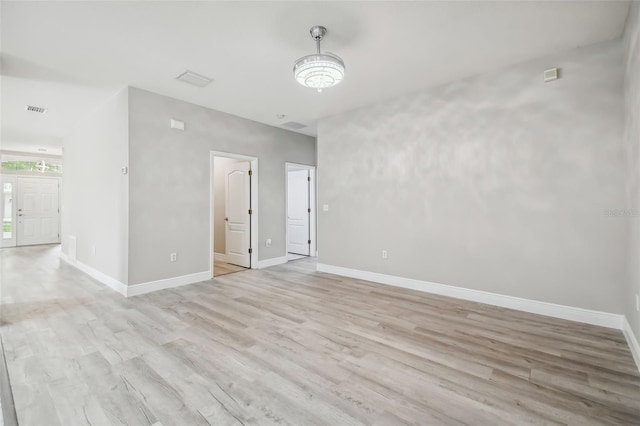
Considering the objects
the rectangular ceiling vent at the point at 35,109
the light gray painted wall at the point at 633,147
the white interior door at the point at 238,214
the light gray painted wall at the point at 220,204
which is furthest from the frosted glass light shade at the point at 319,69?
the rectangular ceiling vent at the point at 35,109

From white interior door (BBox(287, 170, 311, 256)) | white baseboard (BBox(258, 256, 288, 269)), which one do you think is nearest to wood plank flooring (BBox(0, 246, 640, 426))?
white baseboard (BBox(258, 256, 288, 269))

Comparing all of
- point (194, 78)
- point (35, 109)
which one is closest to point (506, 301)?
point (194, 78)

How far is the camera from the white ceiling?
7.65 ft

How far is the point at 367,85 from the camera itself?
381 cm

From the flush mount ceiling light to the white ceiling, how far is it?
0.34ft

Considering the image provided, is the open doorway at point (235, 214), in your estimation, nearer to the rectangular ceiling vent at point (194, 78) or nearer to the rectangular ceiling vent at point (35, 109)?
the rectangular ceiling vent at point (194, 78)

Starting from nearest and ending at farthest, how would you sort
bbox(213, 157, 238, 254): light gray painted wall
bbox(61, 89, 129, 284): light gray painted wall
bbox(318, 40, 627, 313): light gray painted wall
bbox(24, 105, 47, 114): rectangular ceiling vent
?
bbox(318, 40, 627, 313): light gray painted wall < bbox(61, 89, 129, 284): light gray painted wall < bbox(24, 105, 47, 114): rectangular ceiling vent < bbox(213, 157, 238, 254): light gray painted wall

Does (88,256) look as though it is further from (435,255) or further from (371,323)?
(435,255)

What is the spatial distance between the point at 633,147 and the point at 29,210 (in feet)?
42.5

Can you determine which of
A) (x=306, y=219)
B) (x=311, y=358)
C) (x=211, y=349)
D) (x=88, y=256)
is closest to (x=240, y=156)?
(x=306, y=219)

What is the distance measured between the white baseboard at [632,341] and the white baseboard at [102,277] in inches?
207

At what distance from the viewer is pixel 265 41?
276 centimetres

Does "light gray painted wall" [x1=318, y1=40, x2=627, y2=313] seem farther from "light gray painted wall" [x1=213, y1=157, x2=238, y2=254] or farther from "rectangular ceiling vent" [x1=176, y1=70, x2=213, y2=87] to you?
"light gray painted wall" [x1=213, y1=157, x2=238, y2=254]

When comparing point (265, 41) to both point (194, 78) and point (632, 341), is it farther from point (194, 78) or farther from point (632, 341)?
point (632, 341)
